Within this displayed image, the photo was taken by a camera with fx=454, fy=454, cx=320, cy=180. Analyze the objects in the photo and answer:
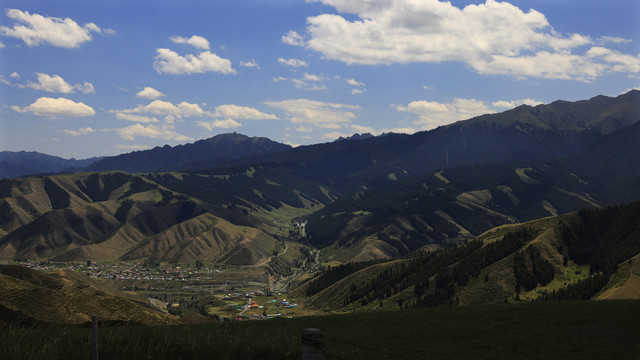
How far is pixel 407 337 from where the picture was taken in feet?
145

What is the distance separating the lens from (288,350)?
3162 cm

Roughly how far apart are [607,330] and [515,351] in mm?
12052

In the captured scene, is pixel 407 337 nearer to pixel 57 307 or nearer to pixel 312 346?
pixel 312 346

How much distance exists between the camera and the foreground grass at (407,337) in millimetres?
30125

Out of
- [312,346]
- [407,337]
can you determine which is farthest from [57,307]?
[312,346]

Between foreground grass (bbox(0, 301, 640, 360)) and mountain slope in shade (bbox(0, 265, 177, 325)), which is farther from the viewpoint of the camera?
mountain slope in shade (bbox(0, 265, 177, 325))

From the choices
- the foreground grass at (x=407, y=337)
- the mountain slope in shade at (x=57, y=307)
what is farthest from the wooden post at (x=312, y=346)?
the mountain slope in shade at (x=57, y=307)

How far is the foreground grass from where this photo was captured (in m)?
30.1

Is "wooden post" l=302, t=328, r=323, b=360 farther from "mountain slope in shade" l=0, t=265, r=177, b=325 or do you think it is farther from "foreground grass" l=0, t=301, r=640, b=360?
"mountain slope in shade" l=0, t=265, r=177, b=325

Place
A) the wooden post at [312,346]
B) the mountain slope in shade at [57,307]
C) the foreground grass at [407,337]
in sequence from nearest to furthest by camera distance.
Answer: the wooden post at [312,346]
the foreground grass at [407,337]
the mountain slope in shade at [57,307]

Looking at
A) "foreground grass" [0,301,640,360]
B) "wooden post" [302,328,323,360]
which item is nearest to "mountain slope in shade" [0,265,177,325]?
"foreground grass" [0,301,640,360]

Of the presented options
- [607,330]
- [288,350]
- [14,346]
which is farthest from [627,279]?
[14,346]

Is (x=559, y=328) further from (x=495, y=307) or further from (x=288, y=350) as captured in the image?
(x=288, y=350)

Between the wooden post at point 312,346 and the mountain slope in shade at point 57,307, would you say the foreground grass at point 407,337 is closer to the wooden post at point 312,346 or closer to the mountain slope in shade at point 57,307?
the wooden post at point 312,346
